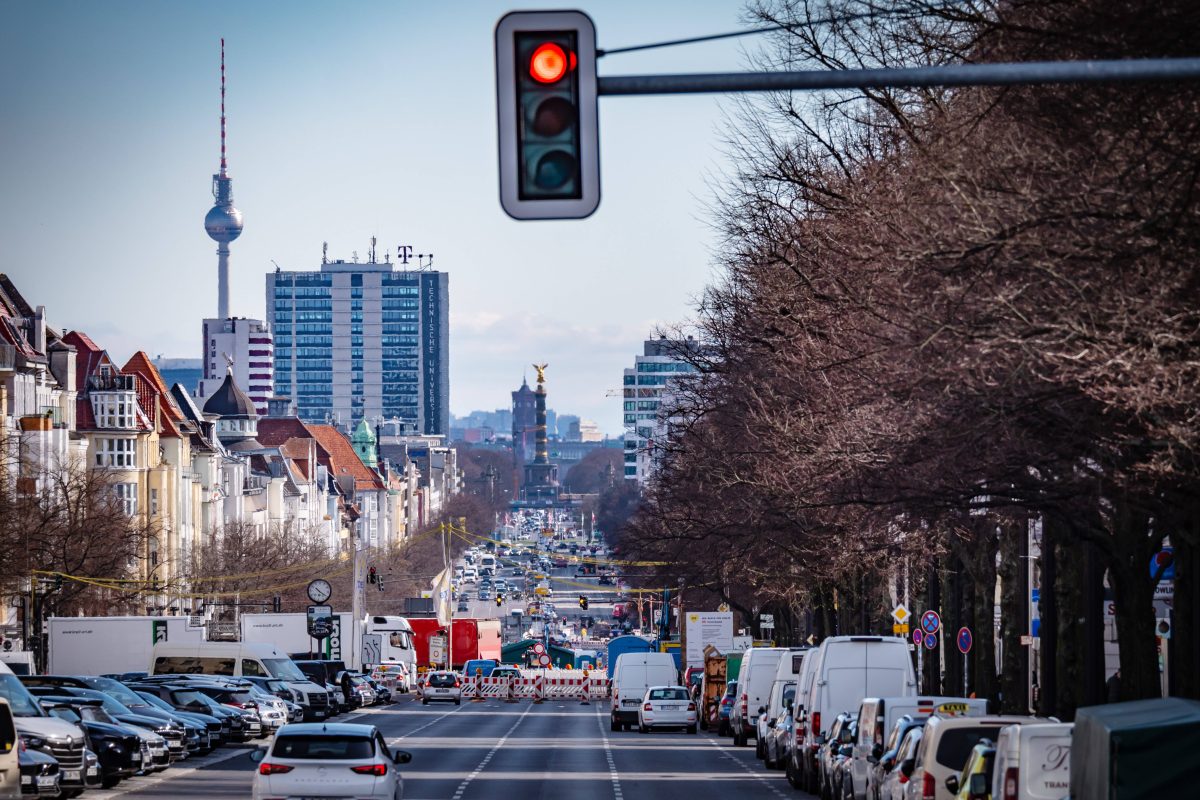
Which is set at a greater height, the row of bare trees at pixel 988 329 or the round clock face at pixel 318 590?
the row of bare trees at pixel 988 329

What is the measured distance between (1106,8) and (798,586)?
173 feet

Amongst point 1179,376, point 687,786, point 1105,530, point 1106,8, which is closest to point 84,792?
point 687,786

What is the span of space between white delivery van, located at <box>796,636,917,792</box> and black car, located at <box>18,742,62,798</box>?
12.5 metres

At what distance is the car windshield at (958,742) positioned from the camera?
861 inches

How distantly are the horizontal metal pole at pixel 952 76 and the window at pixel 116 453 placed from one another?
89.5 m

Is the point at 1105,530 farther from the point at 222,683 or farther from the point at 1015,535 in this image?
the point at 222,683

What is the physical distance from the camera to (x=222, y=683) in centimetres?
5166

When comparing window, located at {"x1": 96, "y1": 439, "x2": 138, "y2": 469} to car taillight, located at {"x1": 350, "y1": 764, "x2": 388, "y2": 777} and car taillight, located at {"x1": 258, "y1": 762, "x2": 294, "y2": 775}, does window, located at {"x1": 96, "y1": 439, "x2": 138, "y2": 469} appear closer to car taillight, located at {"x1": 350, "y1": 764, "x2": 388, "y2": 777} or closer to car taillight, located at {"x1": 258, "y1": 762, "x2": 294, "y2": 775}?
car taillight, located at {"x1": 258, "y1": 762, "x2": 294, "y2": 775}

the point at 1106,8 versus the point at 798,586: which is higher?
the point at 1106,8

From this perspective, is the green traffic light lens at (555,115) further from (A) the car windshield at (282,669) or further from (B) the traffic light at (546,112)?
(A) the car windshield at (282,669)

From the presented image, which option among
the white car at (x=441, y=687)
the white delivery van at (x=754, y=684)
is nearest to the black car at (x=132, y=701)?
the white delivery van at (x=754, y=684)

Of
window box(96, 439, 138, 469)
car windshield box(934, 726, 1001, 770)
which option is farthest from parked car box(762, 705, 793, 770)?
window box(96, 439, 138, 469)

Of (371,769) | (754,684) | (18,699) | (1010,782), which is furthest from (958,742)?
(754,684)

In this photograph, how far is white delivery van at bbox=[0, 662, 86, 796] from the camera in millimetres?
29812
